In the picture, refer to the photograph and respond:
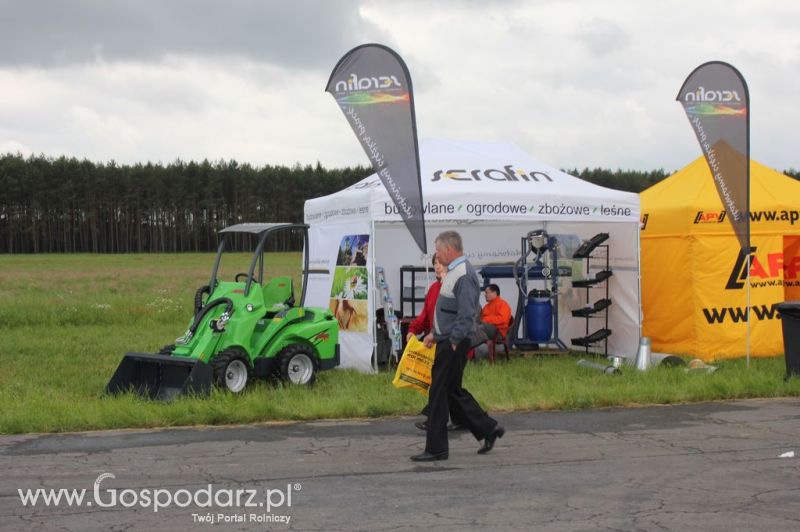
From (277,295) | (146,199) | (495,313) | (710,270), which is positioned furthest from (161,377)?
(146,199)

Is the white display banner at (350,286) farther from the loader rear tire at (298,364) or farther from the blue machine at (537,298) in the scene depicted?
the blue machine at (537,298)

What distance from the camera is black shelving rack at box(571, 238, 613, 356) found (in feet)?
53.1

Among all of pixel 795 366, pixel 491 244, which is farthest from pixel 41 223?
pixel 795 366

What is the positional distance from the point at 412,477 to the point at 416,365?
4.46 feet

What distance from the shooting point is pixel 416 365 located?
8.71 m

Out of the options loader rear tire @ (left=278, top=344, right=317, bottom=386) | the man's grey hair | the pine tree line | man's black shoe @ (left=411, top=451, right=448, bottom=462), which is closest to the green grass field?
loader rear tire @ (left=278, top=344, right=317, bottom=386)

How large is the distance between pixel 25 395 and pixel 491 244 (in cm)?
925

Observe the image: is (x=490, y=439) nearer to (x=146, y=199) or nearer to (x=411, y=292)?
(x=411, y=292)

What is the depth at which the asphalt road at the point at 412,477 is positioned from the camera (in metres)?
6.31

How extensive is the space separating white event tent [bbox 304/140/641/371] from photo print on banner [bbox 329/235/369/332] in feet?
0.05

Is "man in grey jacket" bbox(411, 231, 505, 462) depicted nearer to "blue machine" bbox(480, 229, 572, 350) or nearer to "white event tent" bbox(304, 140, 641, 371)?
→ "white event tent" bbox(304, 140, 641, 371)

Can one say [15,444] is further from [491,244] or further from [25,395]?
[491,244]

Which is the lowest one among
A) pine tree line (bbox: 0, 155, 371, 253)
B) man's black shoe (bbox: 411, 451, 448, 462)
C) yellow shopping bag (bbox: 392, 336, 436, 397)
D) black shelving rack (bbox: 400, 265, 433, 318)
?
man's black shoe (bbox: 411, 451, 448, 462)

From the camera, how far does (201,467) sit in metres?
7.95
